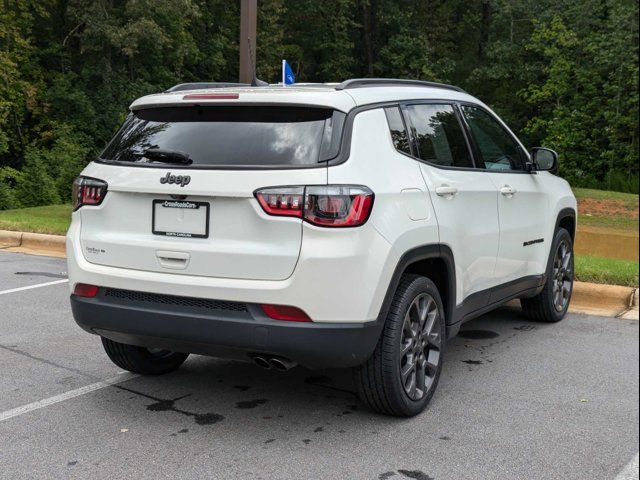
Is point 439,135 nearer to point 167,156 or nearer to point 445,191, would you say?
point 445,191

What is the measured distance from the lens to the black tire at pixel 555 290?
6.53 m

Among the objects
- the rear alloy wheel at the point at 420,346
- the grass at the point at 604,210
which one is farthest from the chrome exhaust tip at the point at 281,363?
the grass at the point at 604,210

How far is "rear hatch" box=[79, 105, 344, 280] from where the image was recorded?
3850 mm

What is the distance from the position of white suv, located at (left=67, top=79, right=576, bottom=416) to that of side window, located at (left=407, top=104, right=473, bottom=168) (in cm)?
2

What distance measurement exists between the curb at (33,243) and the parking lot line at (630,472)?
8.37 metres

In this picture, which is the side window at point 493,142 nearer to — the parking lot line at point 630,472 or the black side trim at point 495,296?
the black side trim at point 495,296

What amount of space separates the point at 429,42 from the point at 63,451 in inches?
1490

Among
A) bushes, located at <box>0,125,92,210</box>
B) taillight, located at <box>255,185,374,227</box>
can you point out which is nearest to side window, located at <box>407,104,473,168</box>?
taillight, located at <box>255,185,374,227</box>

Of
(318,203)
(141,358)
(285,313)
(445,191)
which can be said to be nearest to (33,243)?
(141,358)

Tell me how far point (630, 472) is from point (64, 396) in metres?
3.23

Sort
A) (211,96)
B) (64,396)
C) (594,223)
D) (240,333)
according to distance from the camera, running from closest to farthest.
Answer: (240,333) < (211,96) < (64,396) < (594,223)

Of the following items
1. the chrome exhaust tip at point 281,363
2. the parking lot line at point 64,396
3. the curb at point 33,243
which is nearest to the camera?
the chrome exhaust tip at point 281,363

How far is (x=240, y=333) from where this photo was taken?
3.83 m

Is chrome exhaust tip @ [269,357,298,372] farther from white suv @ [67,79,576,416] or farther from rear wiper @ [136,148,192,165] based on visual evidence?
rear wiper @ [136,148,192,165]
